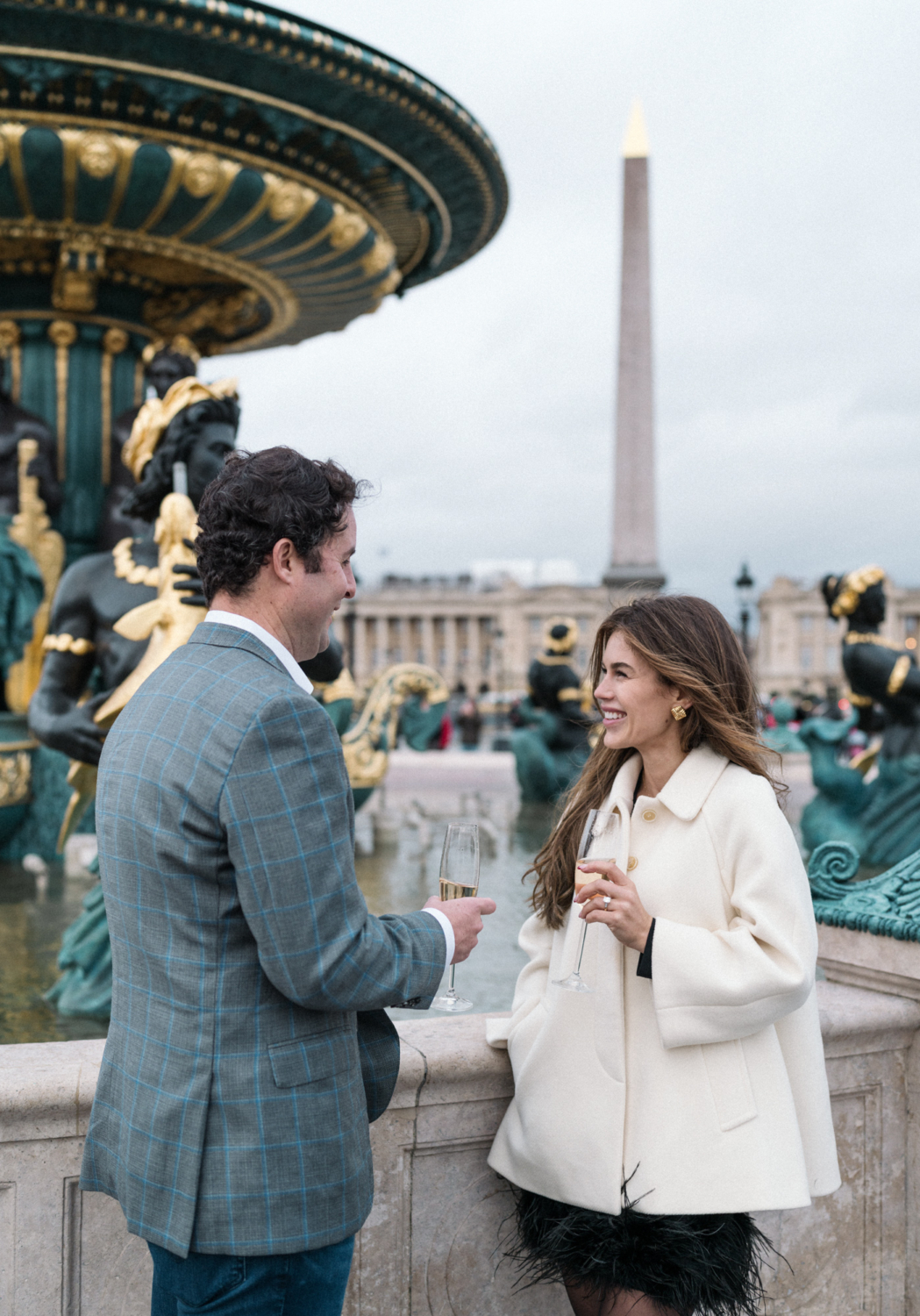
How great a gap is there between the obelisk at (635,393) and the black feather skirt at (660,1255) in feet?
57.1

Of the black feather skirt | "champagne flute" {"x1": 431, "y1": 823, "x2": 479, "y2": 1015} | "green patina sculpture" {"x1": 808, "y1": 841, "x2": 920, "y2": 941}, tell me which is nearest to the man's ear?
"champagne flute" {"x1": 431, "y1": 823, "x2": 479, "y2": 1015}

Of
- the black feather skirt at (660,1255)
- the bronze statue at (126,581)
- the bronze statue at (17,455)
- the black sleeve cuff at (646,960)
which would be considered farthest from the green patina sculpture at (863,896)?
the bronze statue at (17,455)

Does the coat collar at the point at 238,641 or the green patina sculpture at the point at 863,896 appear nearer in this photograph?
the coat collar at the point at 238,641

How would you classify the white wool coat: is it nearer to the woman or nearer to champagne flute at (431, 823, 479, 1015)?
the woman

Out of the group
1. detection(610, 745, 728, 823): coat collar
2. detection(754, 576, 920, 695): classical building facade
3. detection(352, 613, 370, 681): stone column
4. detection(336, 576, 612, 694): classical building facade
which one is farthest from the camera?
detection(336, 576, 612, 694): classical building facade

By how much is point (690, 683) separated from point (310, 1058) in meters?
0.87

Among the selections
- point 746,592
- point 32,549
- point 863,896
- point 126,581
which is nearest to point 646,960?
point 863,896

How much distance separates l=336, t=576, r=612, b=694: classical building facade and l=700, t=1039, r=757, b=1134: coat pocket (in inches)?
3600

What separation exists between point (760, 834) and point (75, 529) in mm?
5521

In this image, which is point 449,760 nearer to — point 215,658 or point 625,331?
point 625,331

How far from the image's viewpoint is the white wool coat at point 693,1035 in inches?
70.5

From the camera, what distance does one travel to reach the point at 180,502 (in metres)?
3.83

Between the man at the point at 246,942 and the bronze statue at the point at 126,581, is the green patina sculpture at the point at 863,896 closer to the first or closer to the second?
the man at the point at 246,942

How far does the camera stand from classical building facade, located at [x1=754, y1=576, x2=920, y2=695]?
93.8 m
